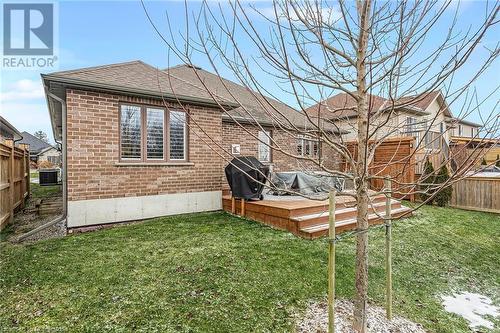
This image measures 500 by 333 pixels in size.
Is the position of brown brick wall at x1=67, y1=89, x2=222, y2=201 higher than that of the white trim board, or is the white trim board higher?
brown brick wall at x1=67, y1=89, x2=222, y2=201

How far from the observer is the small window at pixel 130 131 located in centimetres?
729

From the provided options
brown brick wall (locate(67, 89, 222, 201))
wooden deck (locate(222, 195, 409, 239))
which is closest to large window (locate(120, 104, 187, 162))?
brown brick wall (locate(67, 89, 222, 201))

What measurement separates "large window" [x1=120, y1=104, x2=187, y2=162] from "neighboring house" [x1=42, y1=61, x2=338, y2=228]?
0.08 ft

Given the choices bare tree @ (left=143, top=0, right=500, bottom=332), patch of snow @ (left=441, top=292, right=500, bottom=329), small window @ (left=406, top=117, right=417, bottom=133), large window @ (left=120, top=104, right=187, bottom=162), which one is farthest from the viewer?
large window @ (left=120, top=104, right=187, bottom=162)

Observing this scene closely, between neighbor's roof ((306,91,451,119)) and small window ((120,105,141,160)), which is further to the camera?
small window ((120,105,141,160))

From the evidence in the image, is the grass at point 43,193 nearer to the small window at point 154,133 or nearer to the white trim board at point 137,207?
the white trim board at point 137,207

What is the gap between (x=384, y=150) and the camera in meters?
13.5

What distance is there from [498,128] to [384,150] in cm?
1199

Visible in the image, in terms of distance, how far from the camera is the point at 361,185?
8.87 ft

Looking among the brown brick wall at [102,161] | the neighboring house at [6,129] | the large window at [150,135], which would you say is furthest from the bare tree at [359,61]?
the neighboring house at [6,129]

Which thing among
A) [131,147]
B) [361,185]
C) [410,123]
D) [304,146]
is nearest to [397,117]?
[410,123]

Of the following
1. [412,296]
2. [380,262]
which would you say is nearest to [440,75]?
[412,296]

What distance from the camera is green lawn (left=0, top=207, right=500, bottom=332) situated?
10.4 feet

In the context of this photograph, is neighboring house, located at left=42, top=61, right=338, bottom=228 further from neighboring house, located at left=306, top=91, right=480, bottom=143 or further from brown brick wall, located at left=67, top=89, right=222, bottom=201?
neighboring house, located at left=306, top=91, right=480, bottom=143
